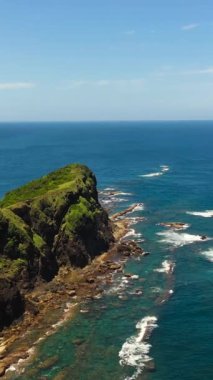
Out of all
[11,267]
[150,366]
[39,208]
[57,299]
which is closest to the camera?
[150,366]

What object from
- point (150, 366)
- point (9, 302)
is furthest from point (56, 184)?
point (150, 366)

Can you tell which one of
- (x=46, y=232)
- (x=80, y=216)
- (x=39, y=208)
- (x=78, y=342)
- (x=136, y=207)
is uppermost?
(x=39, y=208)

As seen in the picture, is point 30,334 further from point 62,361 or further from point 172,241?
point 172,241

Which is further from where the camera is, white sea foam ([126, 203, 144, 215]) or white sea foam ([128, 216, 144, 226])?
white sea foam ([126, 203, 144, 215])

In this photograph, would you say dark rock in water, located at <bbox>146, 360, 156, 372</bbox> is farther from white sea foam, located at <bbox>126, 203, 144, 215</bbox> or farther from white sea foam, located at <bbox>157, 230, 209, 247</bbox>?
white sea foam, located at <bbox>126, 203, 144, 215</bbox>

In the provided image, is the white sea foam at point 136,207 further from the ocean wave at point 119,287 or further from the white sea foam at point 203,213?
the ocean wave at point 119,287

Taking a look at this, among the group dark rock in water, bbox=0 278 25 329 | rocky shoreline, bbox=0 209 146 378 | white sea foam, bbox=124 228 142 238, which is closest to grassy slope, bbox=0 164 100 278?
dark rock in water, bbox=0 278 25 329

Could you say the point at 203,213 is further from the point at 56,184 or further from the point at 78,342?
the point at 78,342
